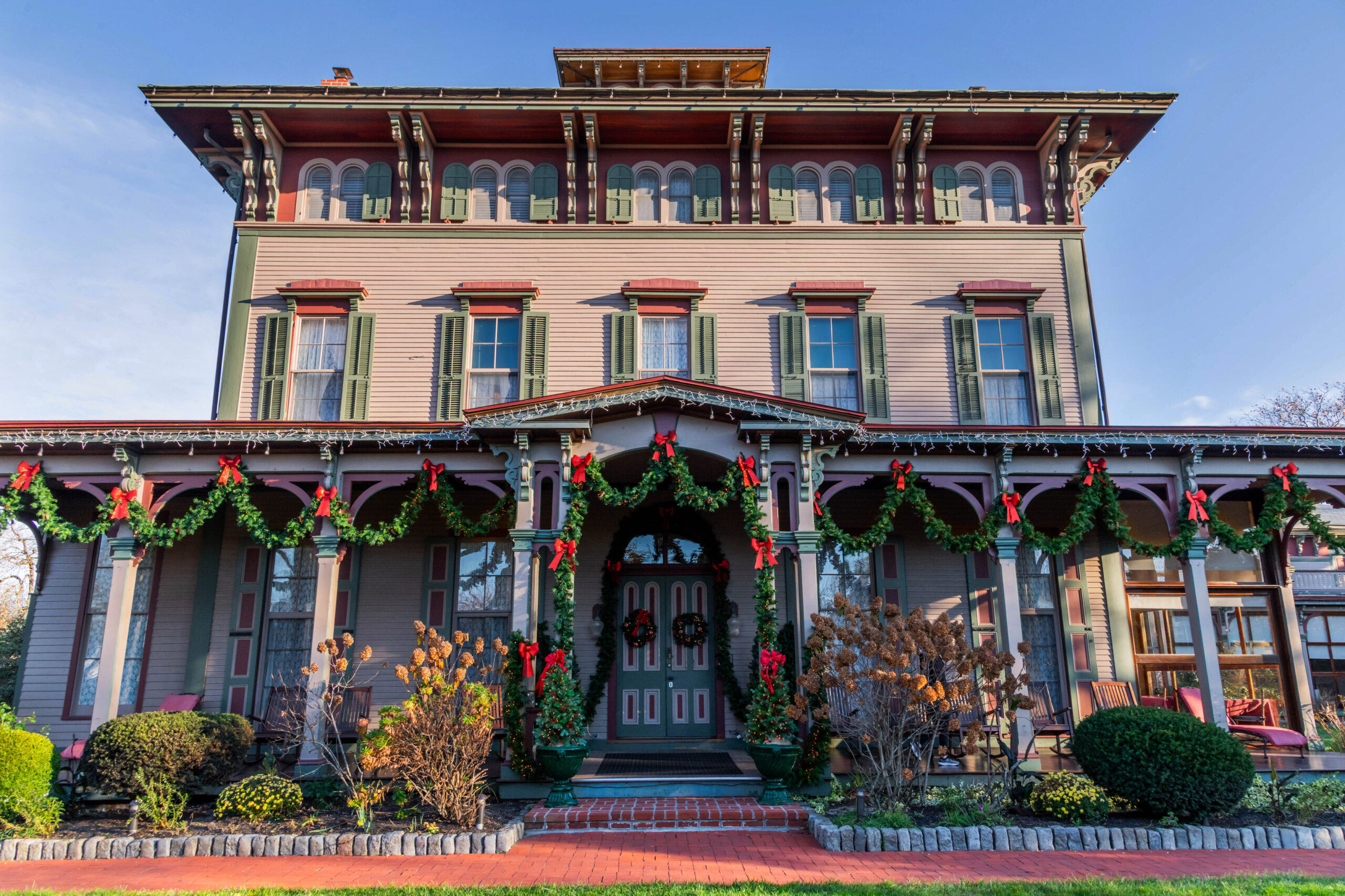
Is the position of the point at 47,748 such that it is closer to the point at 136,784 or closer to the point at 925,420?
the point at 136,784

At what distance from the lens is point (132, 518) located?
10625 millimetres

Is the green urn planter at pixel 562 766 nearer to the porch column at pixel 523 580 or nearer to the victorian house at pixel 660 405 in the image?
the porch column at pixel 523 580

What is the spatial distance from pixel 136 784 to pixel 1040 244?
1415cm

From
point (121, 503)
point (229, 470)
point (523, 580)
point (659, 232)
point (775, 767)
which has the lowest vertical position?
point (775, 767)

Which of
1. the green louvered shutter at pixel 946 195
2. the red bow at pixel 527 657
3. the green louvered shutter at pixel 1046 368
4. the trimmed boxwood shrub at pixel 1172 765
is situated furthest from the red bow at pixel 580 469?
the green louvered shutter at pixel 946 195

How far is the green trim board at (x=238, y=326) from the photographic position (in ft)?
42.5

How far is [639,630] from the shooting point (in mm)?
12352

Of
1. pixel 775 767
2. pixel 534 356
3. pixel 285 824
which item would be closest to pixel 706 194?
pixel 534 356

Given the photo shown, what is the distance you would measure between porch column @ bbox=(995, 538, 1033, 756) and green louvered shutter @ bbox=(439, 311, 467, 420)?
7701 mm

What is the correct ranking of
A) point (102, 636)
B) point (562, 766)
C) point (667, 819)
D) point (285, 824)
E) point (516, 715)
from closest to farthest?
point (285, 824), point (667, 819), point (562, 766), point (516, 715), point (102, 636)

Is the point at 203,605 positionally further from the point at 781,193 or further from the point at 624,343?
the point at 781,193

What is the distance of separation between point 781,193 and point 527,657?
8455 millimetres

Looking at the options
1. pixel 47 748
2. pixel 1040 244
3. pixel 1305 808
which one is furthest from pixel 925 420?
pixel 47 748

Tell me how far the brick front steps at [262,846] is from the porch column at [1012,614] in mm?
6186
